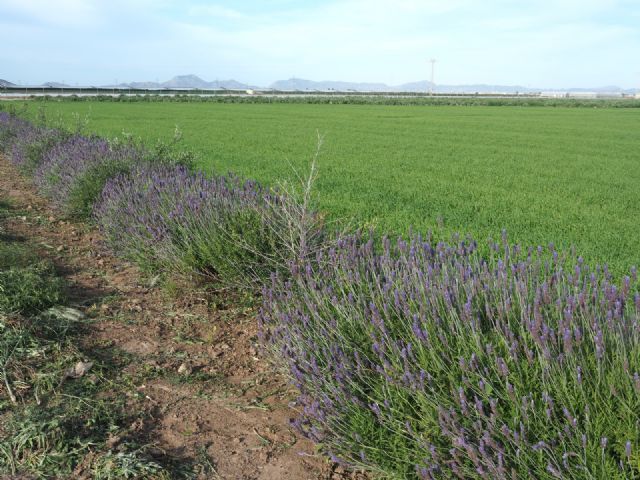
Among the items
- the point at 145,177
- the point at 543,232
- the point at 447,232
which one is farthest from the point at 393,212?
the point at 145,177

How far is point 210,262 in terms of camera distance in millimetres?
4953

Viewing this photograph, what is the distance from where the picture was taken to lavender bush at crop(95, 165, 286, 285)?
15.7 feet

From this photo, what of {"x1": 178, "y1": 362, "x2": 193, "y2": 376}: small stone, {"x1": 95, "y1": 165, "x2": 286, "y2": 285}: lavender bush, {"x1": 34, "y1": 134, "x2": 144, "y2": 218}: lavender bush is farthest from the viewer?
{"x1": 34, "y1": 134, "x2": 144, "y2": 218}: lavender bush

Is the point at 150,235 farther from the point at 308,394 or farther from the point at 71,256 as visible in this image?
the point at 308,394

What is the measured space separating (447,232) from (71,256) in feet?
16.7

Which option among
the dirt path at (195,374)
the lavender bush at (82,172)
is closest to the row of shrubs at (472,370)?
the dirt path at (195,374)

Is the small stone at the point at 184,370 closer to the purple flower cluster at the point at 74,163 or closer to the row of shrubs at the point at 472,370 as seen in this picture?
the row of shrubs at the point at 472,370

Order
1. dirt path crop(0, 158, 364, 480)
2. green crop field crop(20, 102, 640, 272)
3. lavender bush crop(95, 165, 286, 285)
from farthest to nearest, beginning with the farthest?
green crop field crop(20, 102, 640, 272) < lavender bush crop(95, 165, 286, 285) < dirt path crop(0, 158, 364, 480)

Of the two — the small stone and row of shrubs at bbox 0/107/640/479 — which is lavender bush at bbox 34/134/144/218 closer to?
the small stone

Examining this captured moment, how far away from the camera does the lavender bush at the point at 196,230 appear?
480 cm

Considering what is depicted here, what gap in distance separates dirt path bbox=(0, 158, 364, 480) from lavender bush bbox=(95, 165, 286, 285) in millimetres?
310

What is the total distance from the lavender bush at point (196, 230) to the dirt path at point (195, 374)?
310 mm

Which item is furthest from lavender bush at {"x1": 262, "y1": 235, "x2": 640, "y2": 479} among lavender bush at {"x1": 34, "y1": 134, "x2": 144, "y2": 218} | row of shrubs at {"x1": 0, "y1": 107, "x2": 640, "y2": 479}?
lavender bush at {"x1": 34, "y1": 134, "x2": 144, "y2": 218}

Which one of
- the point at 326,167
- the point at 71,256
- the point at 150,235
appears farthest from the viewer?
the point at 326,167
